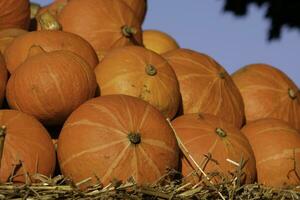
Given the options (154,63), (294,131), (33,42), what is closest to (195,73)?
(154,63)

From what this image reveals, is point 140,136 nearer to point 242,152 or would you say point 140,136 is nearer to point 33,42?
point 242,152

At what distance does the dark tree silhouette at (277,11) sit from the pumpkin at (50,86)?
12.5 metres

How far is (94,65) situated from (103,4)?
0.58 m

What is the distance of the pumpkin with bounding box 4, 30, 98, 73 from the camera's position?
3.12 metres

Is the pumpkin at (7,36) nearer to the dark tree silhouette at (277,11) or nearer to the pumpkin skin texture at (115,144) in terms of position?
the pumpkin skin texture at (115,144)

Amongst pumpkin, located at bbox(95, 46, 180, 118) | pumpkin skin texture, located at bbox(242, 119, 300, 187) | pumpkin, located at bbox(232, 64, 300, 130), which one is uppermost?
pumpkin, located at bbox(95, 46, 180, 118)

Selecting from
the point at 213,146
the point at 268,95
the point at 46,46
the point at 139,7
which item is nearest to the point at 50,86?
the point at 46,46

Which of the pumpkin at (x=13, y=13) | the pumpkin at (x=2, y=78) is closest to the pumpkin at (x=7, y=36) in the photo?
the pumpkin at (x=13, y=13)

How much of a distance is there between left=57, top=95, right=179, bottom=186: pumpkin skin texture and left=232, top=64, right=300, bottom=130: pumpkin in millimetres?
1184

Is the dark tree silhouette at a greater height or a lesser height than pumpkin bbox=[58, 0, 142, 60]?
lesser

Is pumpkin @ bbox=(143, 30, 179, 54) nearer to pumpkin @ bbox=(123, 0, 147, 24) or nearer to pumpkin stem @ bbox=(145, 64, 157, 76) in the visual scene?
pumpkin @ bbox=(123, 0, 147, 24)

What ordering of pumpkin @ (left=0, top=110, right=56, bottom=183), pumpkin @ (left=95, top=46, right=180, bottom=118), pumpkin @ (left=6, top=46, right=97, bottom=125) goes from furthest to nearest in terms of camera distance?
pumpkin @ (left=95, top=46, right=180, bottom=118) → pumpkin @ (left=6, top=46, right=97, bottom=125) → pumpkin @ (left=0, top=110, right=56, bottom=183)

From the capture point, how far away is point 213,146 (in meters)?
2.88

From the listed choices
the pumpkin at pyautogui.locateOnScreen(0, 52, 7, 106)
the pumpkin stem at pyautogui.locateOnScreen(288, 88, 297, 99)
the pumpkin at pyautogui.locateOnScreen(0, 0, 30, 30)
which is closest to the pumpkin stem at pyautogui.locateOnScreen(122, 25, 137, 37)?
the pumpkin at pyautogui.locateOnScreen(0, 0, 30, 30)
